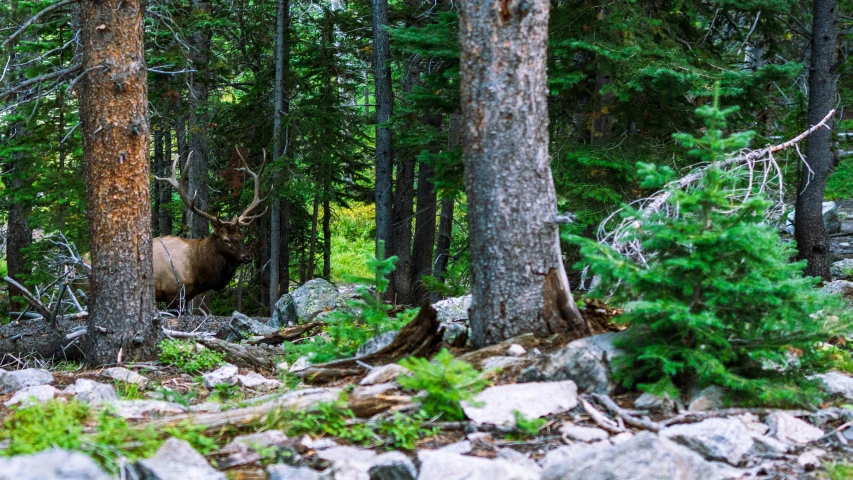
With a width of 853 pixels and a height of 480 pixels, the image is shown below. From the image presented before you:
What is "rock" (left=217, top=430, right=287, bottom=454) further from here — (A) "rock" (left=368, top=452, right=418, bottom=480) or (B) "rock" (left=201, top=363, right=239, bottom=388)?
(B) "rock" (left=201, top=363, right=239, bottom=388)

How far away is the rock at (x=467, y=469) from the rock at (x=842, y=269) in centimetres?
967

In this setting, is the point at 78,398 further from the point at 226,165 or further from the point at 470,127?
the point at 226,165

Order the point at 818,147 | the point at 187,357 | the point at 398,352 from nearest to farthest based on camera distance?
the point at 398,352 → the point at 187,357 → the point at 818,147

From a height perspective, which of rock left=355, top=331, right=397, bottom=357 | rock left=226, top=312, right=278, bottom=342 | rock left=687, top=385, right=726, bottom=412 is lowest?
rock left=226, top=312, right=278, bottom=342

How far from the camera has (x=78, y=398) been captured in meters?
5.03

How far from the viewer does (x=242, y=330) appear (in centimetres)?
995

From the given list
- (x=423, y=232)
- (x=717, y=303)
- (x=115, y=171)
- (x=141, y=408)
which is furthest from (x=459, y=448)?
(x=423, y=232)

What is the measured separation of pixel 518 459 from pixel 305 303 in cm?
890

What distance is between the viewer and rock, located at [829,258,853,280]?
38.0ft

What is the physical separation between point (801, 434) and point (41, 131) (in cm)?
1313

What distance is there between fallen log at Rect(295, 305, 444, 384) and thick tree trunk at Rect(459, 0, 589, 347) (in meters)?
0.46

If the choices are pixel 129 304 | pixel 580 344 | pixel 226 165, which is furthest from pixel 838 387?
pixel 226 165

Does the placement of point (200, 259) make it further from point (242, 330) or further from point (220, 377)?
point (220, 377)

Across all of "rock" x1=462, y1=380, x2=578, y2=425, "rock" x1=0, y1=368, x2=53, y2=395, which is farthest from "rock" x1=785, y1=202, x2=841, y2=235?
"rock" x1=0, y1=368, x2=53, y2=395
